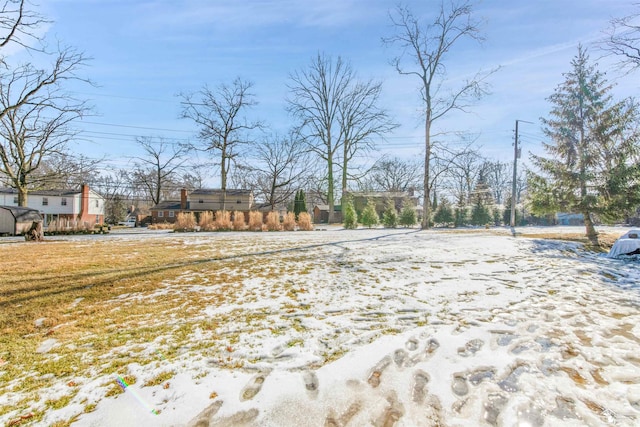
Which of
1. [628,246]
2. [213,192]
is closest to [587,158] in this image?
[628,246]

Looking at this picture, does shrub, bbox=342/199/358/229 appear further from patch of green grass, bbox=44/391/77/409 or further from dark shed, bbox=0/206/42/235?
patch of green grass, bbox=44/391/77/409

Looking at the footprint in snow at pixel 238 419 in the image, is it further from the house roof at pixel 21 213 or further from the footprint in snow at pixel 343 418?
the house roof at pixel 21 213

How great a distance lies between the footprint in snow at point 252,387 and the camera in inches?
83.3

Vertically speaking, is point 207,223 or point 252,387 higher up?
point 207,223

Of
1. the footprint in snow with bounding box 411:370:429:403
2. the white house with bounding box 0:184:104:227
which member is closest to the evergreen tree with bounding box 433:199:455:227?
the footprint in snow with bounding box 411:370:429:403

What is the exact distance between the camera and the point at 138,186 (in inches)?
1689

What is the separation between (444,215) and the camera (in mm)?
29469

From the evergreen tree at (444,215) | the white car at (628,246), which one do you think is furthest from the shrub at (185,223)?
the evergreen tree at (444,215)

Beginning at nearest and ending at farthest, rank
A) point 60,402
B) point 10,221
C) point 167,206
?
point 60,402
point 10,221
point 167,206

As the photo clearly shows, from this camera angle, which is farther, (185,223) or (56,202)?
(56,202)

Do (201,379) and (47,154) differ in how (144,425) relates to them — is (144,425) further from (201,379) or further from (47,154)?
(47,154)

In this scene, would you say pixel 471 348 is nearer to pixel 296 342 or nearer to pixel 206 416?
pixel 296 342

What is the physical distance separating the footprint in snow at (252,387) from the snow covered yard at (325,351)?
0.03ft

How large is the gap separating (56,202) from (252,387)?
45.5 m
